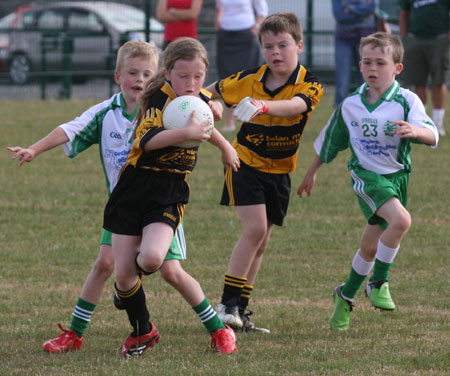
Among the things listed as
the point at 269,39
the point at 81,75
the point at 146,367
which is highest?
the point at 269,39

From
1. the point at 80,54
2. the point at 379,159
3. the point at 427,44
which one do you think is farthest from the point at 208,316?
the point at 80,54

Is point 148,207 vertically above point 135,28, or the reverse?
point 148,207

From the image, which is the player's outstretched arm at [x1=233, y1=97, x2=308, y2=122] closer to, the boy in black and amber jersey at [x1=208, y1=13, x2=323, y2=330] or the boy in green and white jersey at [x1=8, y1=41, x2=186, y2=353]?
the boy in black and amber jersey at [x1=208, y1=13, x2=323, y2=330]

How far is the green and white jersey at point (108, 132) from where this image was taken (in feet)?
15.9

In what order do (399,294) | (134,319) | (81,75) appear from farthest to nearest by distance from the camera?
1. (81,75)
2. (399,294)
3. (134,319)

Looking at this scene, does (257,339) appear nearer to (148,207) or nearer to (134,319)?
(134,319)

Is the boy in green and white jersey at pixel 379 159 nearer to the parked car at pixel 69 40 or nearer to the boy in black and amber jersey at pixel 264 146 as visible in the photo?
the boy in black and amber jersey at pixel 264 146

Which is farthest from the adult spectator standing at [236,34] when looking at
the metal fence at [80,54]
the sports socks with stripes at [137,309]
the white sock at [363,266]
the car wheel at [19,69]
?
the sports socks with stripes at [137,309]

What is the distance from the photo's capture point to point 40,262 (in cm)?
657

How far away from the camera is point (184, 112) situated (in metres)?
4.38

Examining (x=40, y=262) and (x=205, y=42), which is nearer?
(x=40, y=262)

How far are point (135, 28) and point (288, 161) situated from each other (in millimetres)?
12705

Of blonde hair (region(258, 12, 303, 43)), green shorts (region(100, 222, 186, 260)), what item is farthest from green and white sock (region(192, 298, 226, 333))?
blonde hair (region(258, 12, 303, 43))

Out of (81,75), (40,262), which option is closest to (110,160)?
(40,262)
